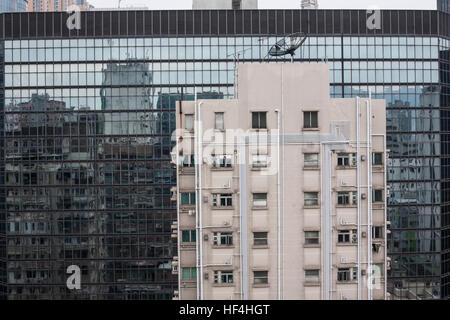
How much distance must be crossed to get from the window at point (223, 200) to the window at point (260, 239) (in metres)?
1.92

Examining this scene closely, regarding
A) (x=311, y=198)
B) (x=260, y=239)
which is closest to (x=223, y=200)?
(x=260, y=239)

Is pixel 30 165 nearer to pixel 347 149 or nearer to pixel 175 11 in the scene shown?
pixel 175 11

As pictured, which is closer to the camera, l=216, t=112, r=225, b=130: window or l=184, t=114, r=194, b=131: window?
l=216, t=112, r=225, b=130: window

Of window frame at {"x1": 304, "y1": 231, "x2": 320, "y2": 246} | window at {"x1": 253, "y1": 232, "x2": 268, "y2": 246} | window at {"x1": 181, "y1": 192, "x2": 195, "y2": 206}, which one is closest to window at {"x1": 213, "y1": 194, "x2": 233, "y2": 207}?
window at {"x1": 181, "y1": 192, "x2": 195, "y2": 206}

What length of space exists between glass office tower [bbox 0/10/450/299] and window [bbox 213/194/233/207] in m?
34.6

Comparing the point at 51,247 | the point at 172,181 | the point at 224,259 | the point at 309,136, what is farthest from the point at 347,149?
the point at 51,247

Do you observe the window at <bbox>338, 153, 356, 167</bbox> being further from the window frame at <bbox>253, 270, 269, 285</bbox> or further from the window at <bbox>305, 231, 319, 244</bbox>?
the window frame at <bbox>253, 270, 269, 285</bbox>

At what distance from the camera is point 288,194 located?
802 inches

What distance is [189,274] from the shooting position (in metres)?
22.0

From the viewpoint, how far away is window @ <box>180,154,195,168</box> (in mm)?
21591

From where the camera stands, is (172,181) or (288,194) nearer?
(288,194)

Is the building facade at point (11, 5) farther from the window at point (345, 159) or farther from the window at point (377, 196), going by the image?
the window at point (377, 196)

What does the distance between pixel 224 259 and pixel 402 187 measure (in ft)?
137

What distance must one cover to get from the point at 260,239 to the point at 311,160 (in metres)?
4.50
